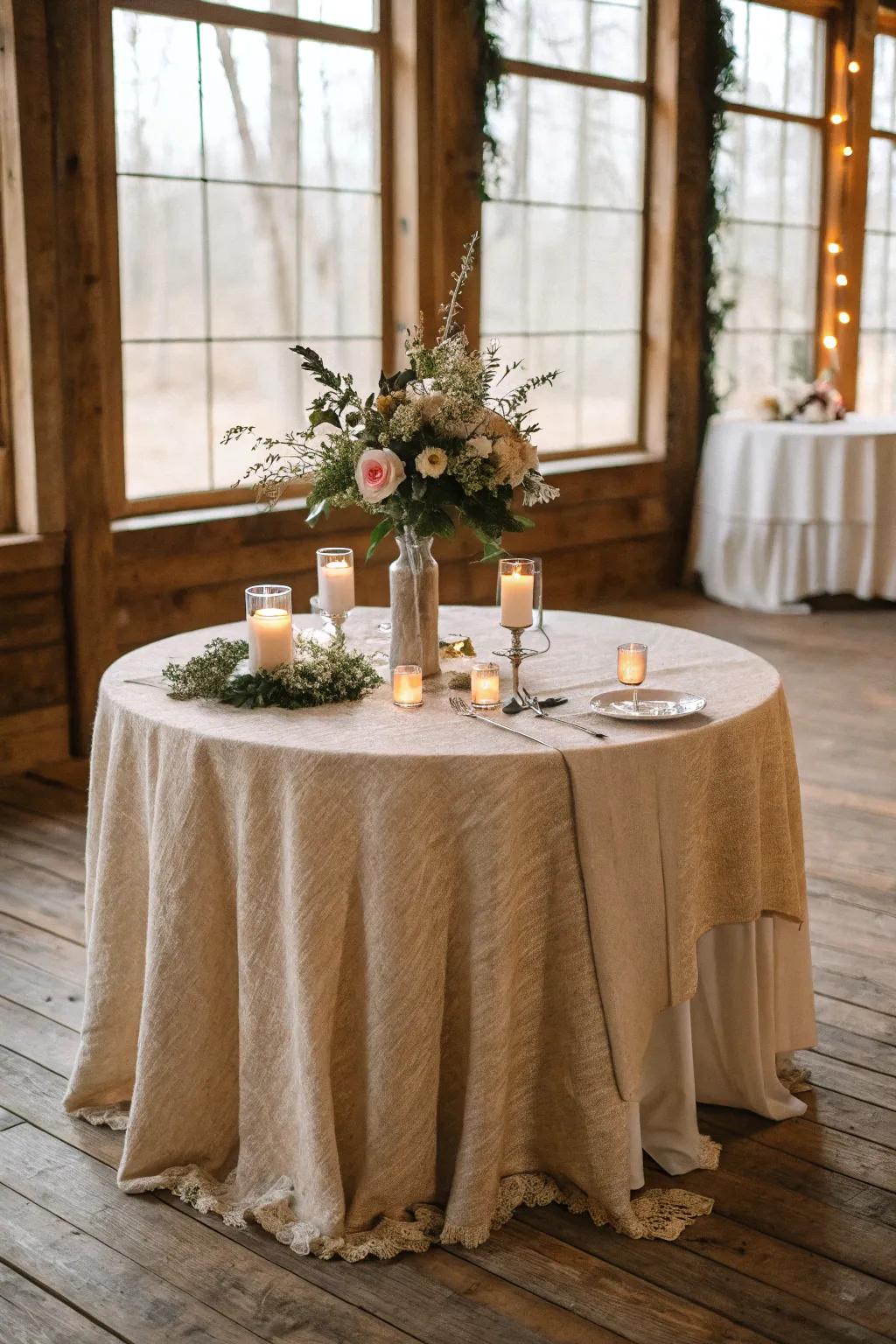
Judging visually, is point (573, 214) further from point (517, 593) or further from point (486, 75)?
point (517, 593)

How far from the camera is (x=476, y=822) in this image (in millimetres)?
2029

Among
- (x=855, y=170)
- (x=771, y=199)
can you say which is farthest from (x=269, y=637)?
(x=855, y=170)

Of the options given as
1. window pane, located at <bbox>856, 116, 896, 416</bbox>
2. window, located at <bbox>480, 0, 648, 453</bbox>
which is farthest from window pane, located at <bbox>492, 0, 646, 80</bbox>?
window pane, located at <bbox>856, 116, 896, 416</bbox>

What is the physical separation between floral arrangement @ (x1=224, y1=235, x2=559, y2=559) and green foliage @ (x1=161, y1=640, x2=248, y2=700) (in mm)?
300

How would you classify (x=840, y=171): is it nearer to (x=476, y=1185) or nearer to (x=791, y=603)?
(x=791, y=603)

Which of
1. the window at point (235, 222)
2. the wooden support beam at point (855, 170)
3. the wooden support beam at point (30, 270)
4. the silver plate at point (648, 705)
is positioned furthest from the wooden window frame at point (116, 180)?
the wooden support beam at point (855, 170)

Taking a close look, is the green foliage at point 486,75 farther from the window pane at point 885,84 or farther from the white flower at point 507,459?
the white flower at point 507,459

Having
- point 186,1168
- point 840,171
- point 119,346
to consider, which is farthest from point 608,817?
point 840,171

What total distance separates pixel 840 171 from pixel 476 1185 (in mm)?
6949

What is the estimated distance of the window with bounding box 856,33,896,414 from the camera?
8367 mm

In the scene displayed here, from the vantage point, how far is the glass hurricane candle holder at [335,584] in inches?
106

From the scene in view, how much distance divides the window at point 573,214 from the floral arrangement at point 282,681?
3.96 meters

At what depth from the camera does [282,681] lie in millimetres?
2322

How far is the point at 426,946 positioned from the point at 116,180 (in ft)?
10.9
